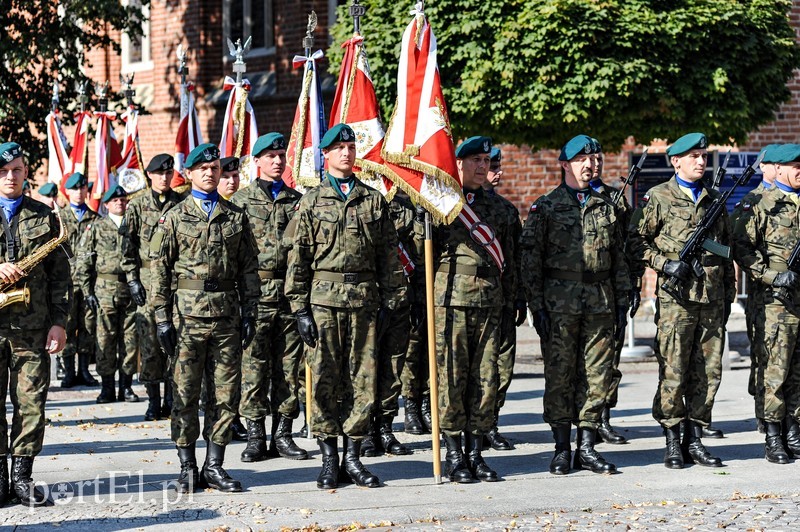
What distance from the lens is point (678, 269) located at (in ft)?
29.1

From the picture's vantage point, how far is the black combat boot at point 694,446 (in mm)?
9055

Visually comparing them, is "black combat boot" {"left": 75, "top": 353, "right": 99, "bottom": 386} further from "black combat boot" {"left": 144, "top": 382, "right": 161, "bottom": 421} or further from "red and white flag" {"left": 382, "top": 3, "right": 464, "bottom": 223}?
"red and white flag" {"left": 382, "top": 3, "right": 464, "bottom": 223}

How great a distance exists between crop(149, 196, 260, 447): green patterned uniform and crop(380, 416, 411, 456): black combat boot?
1.87 metres

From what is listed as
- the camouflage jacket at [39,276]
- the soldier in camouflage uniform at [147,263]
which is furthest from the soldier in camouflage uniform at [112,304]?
the camouflage jacket at [39,276]

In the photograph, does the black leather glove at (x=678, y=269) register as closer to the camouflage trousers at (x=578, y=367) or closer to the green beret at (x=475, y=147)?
the camouflage trousers at (x=578, y=367)

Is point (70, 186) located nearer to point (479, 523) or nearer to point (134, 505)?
point (134, 505)

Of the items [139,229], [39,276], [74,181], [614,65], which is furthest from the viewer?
[614,65]

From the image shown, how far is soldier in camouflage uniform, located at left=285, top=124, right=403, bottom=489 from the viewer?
27.2 ft

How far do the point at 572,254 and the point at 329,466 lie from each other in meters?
2.21

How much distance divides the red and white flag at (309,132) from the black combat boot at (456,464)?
3.40m

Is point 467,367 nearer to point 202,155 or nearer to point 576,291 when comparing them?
point 576,291

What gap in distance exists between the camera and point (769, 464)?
9.11 metres

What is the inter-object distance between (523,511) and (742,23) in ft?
31.7

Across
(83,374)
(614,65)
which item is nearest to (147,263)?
(83,374)
